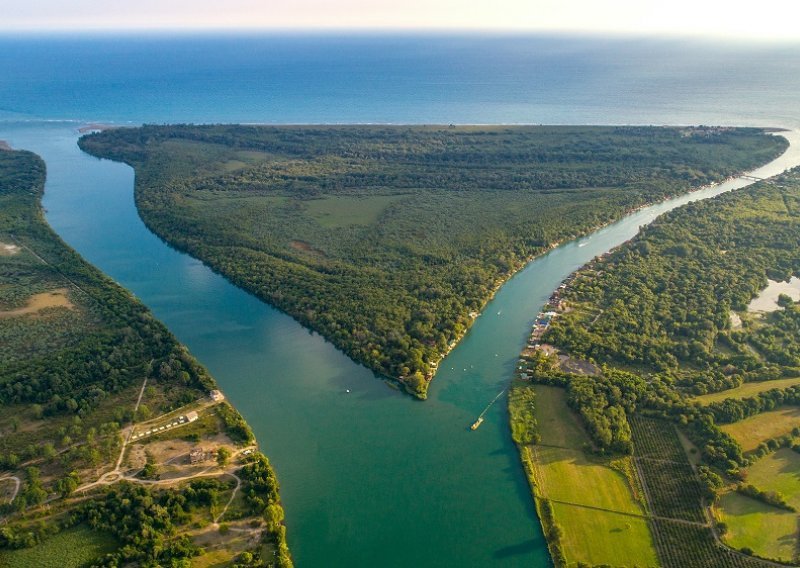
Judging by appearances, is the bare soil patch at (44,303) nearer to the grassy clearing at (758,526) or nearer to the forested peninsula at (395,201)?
the forested peninsula at (395,201)

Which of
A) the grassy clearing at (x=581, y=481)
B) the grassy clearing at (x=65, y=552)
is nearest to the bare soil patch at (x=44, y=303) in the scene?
the grassy clearing at (x=65, y=552)

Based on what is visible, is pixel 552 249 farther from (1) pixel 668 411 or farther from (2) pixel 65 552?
(2) pixel 65 552

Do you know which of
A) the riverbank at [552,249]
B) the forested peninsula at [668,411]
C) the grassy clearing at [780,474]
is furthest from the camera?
the riverbank at [552,249]

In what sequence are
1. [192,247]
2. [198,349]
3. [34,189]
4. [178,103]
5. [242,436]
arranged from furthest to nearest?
[178,103], [34,189], [192,247], [198,349], [242,436]

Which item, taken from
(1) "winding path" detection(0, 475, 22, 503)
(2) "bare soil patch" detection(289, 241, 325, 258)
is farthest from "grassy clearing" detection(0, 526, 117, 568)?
(2) "bare soil patch" detection(289, 241, 325, 258)

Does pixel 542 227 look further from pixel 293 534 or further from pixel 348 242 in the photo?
pixel 293 534

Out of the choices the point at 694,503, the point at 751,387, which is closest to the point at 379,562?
the point at 694,503
